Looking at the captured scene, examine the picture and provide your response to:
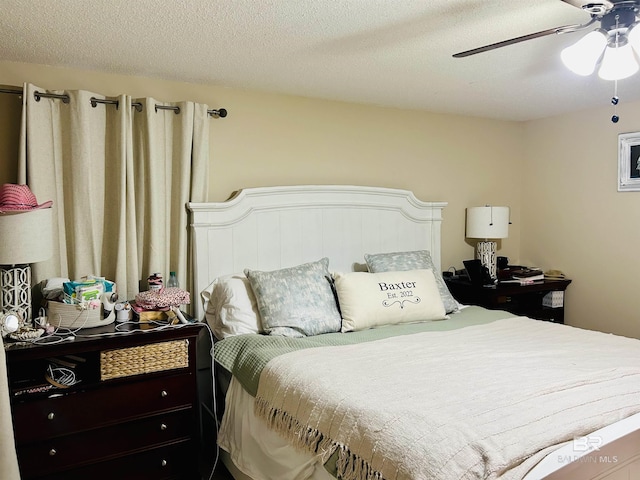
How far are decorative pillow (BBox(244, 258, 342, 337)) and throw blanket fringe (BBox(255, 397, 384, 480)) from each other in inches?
23.1

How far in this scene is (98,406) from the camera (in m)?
2.33

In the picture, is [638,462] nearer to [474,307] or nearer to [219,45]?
[474,307]

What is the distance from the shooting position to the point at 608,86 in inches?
129

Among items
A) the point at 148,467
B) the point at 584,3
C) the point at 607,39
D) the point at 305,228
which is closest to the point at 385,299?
the point at 305,228

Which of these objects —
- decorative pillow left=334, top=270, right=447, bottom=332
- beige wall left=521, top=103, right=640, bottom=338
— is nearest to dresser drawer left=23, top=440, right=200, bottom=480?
decorative pillow left=334, top=270, right=447, bottom=332

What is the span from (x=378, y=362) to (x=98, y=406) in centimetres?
128

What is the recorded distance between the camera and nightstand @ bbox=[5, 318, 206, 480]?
7.23 feet

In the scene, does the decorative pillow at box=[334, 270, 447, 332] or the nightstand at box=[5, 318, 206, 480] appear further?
the decorative pillow at box=[334, 270, 447, 332]

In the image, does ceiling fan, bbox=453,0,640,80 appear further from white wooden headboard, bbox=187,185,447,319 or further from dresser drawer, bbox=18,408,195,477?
dresser drawer, bbox=18,408,195,477

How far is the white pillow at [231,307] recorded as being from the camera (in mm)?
2885

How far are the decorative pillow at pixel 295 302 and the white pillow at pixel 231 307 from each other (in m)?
0.06

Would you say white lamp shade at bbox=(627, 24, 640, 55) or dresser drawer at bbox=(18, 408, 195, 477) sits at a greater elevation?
white lamp shade at bbox=(627, 24, 640, 55)

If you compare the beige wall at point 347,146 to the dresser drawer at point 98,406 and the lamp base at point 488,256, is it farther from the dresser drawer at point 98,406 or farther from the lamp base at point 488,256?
the dresser drawer at point 98,406
